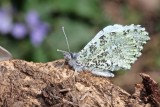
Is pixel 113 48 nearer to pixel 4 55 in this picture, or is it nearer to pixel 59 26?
pixel 4 55

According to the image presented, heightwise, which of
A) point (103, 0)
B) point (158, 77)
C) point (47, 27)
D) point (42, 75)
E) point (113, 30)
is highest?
point (103, 0)

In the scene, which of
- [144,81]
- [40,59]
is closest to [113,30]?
[144,81]

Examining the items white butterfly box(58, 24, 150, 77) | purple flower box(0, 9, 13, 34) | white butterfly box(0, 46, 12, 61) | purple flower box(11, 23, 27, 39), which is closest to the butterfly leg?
white butterfly box(58, 24, 150, 77)

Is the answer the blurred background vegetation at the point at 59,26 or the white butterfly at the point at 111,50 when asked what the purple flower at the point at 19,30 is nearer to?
the blurred background vegetation at the point at 59,26

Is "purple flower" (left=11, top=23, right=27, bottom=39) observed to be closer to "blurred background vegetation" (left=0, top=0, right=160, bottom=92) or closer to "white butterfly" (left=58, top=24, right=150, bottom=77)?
"blurred background vegetation" (left=0, top=0, right=160, bottom=92)

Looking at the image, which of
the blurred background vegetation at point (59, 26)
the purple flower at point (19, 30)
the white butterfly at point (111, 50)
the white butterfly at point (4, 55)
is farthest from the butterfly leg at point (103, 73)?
the purple flower at point (19, 30)

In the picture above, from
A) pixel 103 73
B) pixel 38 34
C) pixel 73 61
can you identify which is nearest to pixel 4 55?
pixel 73 61

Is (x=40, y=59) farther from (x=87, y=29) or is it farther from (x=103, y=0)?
(x=103, y=0)
